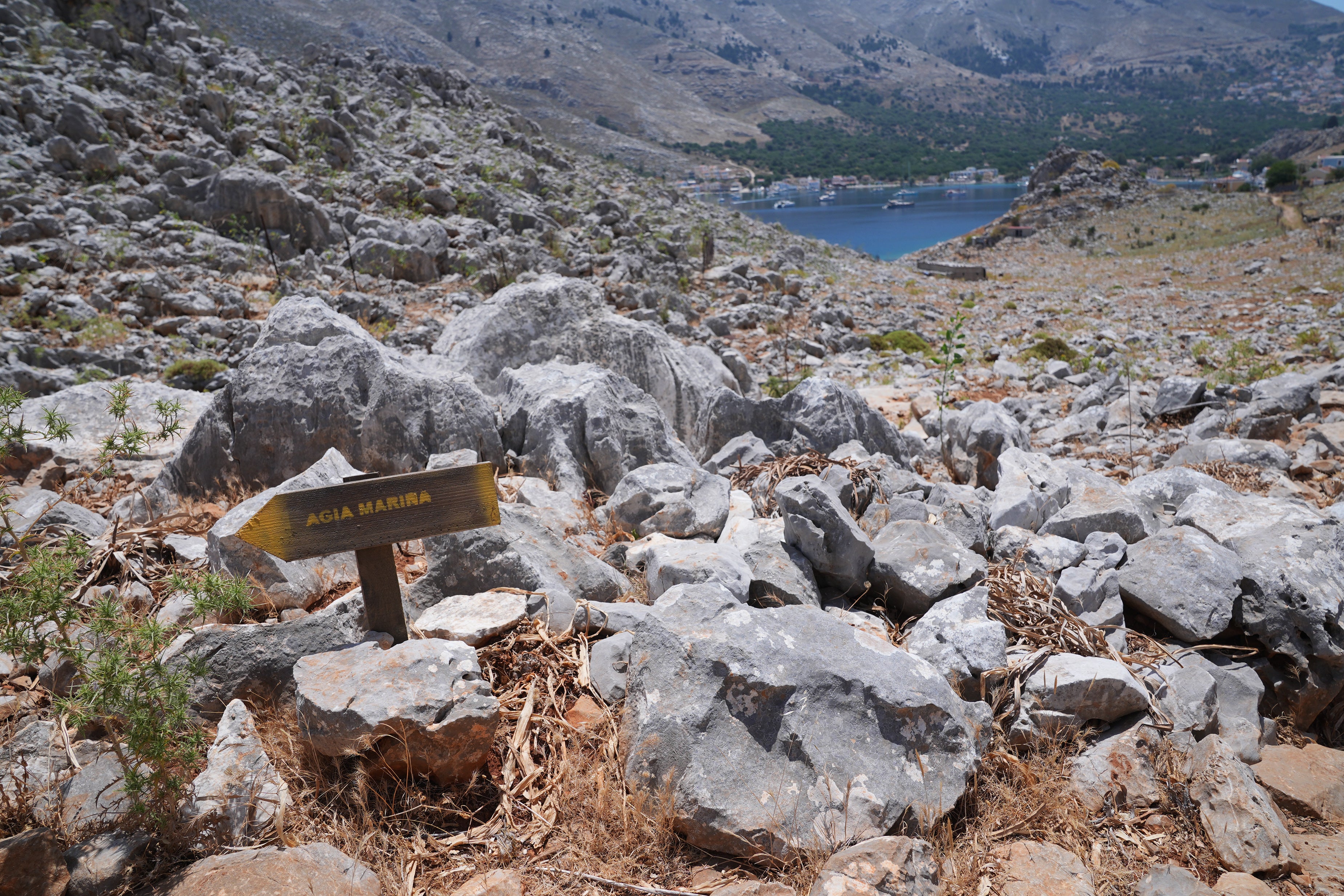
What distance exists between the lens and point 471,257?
13.9 metres

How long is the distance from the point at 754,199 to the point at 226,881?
3681 inches

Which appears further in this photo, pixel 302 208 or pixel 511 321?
pixel 302 208

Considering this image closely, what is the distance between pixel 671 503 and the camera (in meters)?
4.39

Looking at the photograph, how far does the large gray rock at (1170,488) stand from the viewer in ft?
15.7

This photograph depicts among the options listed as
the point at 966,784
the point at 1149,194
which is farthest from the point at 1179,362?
the point at 1149,194

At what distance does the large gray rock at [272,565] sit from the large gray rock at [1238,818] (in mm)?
3713

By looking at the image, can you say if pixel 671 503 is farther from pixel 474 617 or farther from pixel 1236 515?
pixel 1236 515

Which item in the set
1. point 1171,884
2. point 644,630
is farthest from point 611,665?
point 1171,884

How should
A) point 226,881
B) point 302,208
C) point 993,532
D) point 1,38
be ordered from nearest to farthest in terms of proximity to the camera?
point 226,881
point 993,532
point 302,208
point 1,38

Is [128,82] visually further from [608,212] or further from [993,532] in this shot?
[993,532]

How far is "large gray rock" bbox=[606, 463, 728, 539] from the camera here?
4.38 metres

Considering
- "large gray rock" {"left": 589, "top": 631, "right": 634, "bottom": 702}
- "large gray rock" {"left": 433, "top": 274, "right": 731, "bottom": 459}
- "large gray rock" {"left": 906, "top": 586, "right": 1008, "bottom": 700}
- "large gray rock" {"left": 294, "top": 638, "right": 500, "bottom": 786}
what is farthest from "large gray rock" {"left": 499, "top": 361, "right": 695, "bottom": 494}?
"large gray rock" {"left": 294, "top": 638, "right": 500, "bottom": 786}

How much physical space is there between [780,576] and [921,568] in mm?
743

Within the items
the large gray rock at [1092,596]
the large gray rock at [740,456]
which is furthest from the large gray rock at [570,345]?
the large gray rock at [1092,596]
